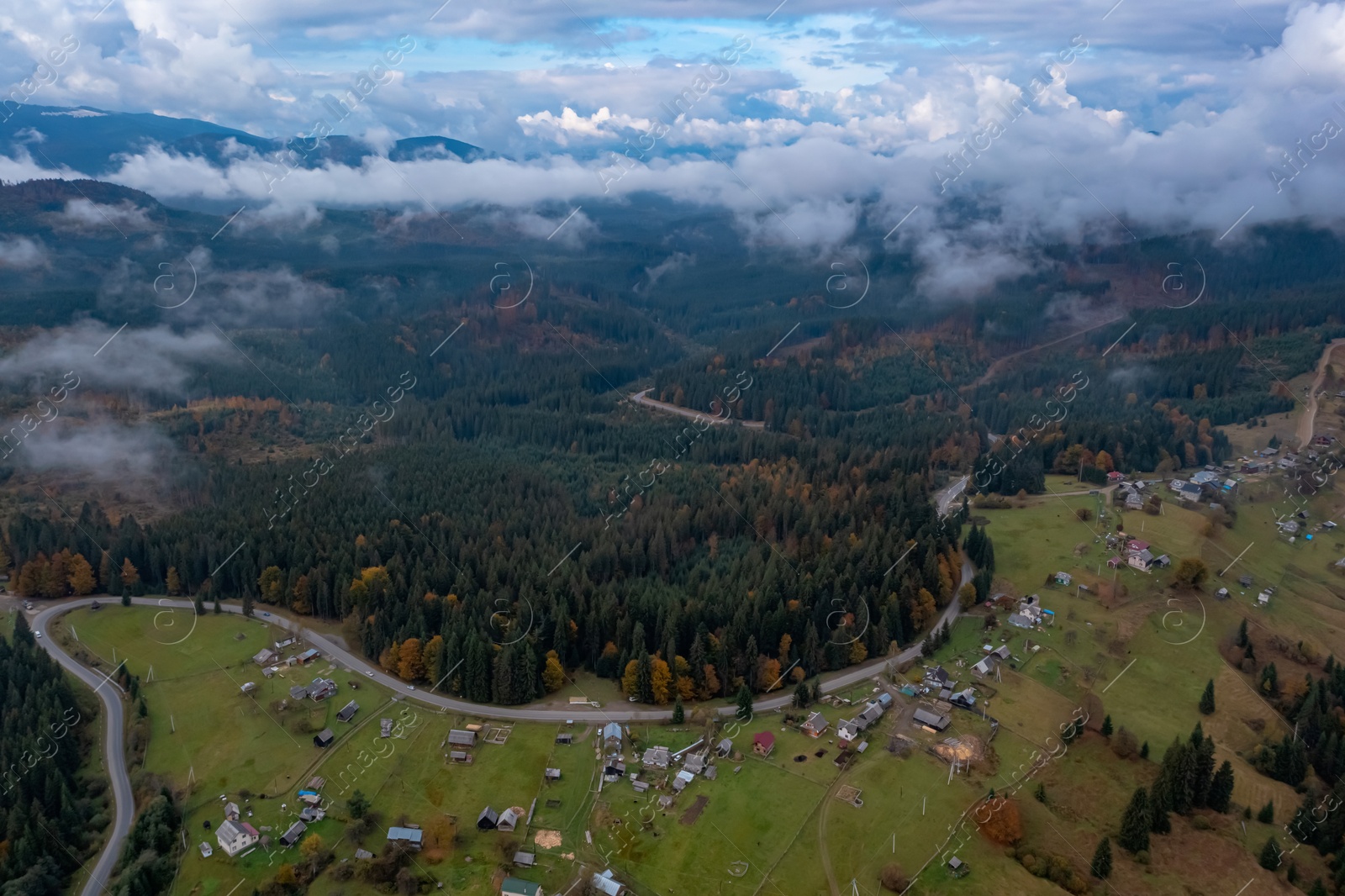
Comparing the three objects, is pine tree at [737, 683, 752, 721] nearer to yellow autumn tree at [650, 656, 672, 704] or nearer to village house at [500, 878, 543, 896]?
yellow autumn tree at [650, 656, 672, 704]

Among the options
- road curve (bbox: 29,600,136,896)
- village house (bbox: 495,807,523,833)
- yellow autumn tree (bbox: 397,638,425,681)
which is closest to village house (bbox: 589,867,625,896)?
village house (bbox: 495,807,523,833)

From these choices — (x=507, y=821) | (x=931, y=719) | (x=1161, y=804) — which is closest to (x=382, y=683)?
(x=507, y=821)

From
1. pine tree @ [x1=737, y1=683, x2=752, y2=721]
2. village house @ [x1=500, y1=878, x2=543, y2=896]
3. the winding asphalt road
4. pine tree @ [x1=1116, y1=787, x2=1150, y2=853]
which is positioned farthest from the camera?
pine tree @ [x1=737, y1=683, x2=752, y2=721]

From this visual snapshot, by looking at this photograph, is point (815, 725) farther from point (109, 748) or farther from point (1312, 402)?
point (1312, 402)

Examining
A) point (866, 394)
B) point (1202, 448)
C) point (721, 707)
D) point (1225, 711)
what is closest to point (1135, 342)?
point (866, 394)

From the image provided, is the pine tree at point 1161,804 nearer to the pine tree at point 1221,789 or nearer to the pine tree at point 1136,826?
Answer: the pine tree at point 1136,826

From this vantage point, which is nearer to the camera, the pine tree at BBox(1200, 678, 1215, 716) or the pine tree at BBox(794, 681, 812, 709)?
the pine tree at BBox(1200, 678, 1215, 716)
